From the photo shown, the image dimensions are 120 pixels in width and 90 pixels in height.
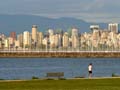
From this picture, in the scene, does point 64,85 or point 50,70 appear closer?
point 64,85

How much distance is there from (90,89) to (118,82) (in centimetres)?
649

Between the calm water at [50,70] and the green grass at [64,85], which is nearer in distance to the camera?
the green grass at [64,85]

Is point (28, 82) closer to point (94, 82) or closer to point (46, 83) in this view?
point (46, 83)

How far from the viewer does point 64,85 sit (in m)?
46.2

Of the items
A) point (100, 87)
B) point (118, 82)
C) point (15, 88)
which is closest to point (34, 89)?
point (15, 88)

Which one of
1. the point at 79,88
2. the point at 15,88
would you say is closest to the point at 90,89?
the point at 79,88

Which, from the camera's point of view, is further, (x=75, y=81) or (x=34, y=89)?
(x=75, y=81)

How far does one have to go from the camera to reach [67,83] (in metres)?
48.0

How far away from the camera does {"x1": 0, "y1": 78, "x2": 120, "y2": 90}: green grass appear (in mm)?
43875

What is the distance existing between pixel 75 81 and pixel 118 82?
3.26 metres

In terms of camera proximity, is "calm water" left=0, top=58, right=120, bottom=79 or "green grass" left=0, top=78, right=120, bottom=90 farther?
"calm water" left=0, top=58, right=120, bottom=79

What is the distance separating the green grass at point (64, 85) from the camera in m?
43.9

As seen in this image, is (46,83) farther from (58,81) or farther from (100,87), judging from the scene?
(100,87)

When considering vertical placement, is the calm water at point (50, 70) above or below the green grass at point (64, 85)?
below
